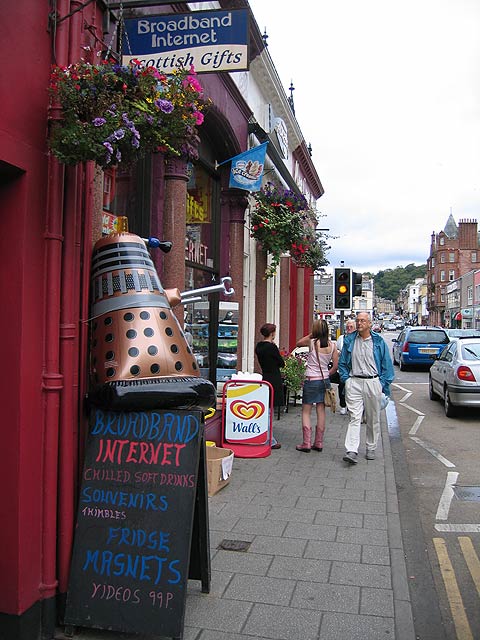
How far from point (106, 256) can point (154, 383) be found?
879 mm

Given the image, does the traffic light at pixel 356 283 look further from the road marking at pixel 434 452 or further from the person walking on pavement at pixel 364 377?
the person walking on pavement at pixel 364 377

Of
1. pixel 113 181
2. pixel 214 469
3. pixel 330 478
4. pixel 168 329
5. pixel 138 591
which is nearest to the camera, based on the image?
pixel 138 591

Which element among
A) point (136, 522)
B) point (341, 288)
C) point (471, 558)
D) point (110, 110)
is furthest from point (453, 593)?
Answer: point (341, 288)

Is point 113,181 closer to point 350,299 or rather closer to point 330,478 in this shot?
point 330,478

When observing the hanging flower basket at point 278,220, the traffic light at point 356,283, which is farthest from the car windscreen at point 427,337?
the hanging flower basket at point 278,220

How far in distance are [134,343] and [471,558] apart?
3232 mm

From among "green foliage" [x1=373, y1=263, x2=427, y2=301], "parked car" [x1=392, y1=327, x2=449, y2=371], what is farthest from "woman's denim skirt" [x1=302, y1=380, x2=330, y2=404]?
"green foliage" [x1=373, y1=263, x2=427, y2=301]

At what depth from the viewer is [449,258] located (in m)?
97.1

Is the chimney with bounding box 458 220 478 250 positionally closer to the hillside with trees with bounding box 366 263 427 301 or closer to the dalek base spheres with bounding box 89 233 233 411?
the dalek base spheres with bounding box 89 233 233 411

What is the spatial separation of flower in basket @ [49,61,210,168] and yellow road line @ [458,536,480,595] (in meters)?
3.71

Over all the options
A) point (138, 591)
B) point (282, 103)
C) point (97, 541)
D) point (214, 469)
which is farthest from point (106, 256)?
point (282, 103)

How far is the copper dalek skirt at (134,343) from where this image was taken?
3.45 metres

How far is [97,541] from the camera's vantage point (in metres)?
3.41

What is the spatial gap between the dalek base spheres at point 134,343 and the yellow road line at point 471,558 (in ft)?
7.85
